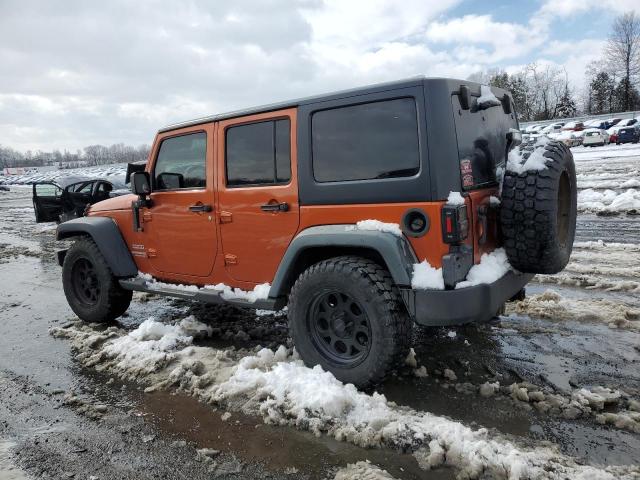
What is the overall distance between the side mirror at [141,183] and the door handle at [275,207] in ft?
4.93

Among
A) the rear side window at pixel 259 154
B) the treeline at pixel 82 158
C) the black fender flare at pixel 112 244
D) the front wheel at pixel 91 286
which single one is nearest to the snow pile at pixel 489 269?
the rear side window at pixel 259 154

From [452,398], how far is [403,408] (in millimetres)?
382

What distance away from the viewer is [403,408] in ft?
10.5

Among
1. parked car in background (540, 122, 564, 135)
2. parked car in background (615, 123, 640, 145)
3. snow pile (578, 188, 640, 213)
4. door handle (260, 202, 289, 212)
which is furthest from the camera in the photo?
parked car in background (540, 122, 564, 135)

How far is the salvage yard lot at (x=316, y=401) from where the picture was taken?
2715 millimetres

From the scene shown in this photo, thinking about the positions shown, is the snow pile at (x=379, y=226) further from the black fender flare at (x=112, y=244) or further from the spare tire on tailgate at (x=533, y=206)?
the black fender flare at (x=112, y=244)

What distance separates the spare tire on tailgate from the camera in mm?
3131

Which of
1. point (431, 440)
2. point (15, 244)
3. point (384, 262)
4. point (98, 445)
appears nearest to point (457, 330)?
point (384, 262)

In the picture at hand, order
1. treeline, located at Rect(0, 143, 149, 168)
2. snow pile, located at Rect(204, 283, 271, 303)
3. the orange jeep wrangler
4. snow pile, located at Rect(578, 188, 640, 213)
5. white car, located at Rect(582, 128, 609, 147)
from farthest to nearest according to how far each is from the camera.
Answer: treeline, located at Rect(0, 143, 149, 168)
white car, located at Rect(582, 128, 609, 147)
snow pile, located at Rect(578, 188, 640, 213)
snow pile, located at Rect(204, 283, 271, 303)
the orange jeep wrangler

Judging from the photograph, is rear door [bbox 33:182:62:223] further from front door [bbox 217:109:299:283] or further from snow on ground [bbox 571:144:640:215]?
snow on ground [bbox 571:144:640:215]

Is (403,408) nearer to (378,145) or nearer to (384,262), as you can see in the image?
(384,262)

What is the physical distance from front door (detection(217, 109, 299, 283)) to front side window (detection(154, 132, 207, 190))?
0.27m

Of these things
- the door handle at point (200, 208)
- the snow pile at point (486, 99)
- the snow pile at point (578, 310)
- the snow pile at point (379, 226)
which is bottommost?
the snow pile at point (578, 310)

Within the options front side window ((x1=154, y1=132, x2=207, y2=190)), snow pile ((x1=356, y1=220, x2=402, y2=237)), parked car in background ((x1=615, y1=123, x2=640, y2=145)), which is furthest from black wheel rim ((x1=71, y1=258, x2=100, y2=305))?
parked car in background ((x1=615, y1=123, x2=640, y2=145))
